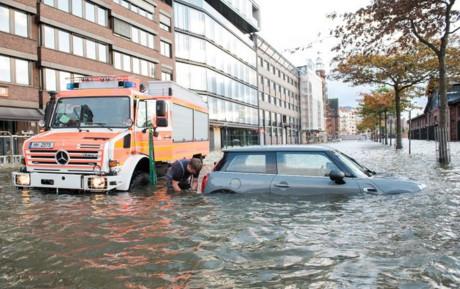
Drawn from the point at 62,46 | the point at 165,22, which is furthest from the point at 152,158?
the point at 165,22

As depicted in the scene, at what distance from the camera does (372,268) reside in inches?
176

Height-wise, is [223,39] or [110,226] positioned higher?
[223,39]

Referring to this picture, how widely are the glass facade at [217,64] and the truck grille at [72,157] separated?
112 ft

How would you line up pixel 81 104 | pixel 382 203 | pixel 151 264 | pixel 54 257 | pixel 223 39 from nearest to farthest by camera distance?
pixel 151 264
pixel 54 257
pixel 382 203
pixel 81 104
pixel 223 39

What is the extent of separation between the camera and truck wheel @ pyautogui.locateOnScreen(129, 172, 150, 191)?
1098 cm

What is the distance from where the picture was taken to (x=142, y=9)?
1704 inches

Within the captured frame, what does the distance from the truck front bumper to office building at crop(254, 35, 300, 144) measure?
62.5 m

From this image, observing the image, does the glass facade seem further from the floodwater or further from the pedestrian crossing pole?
the floodwater

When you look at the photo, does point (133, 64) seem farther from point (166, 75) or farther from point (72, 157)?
point (72, 157)

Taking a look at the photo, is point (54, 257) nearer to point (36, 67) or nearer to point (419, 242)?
point (419, 242)

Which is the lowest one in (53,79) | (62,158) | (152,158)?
(152,158)

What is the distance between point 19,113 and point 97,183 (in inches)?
863

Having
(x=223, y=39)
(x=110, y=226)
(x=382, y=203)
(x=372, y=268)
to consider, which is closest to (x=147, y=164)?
(x=110, y=226)

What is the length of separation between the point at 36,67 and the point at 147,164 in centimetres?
2309
